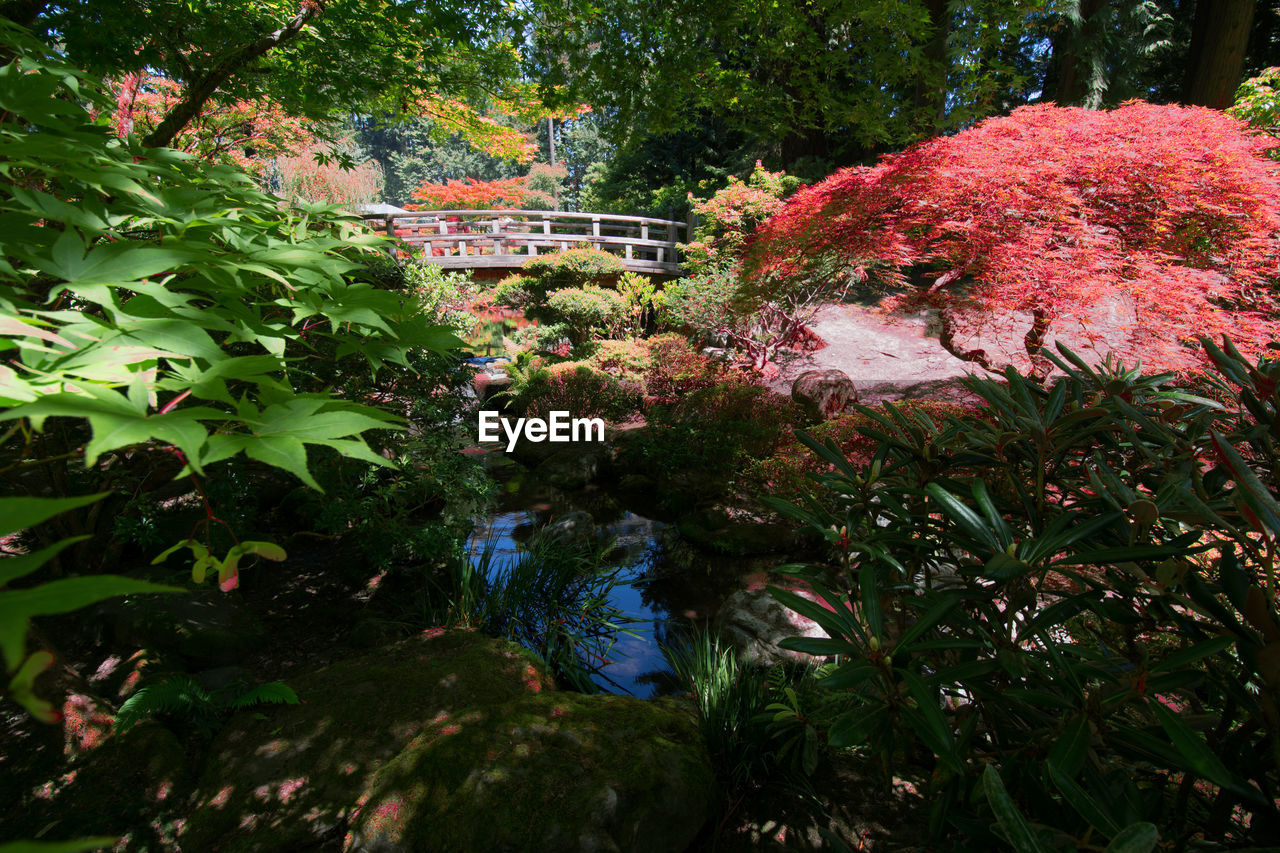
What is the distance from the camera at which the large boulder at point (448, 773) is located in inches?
65.5

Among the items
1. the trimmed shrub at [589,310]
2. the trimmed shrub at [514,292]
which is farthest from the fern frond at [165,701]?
the trimmed shrub at [514,292]

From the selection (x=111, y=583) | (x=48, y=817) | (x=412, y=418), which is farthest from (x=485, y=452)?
(x=111, y=583)

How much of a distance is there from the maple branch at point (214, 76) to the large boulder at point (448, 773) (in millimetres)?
2764

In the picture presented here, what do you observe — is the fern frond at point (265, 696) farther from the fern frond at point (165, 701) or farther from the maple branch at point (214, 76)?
the maple branch at point (214, 76)

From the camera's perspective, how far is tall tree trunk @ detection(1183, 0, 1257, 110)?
26.1ft

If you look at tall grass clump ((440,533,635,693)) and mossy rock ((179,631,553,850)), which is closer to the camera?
mossy rock ((179,631,553,850))

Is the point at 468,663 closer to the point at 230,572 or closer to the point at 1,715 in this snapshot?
the point at 1,715

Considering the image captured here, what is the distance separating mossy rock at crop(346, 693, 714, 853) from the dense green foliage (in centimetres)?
73

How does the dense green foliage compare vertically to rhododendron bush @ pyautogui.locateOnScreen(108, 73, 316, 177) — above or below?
below

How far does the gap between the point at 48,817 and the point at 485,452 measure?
550 cm

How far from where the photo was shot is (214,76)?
309 cm

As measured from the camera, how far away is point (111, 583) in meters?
0.46

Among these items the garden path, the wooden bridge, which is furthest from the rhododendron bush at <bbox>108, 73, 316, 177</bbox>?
the garden path

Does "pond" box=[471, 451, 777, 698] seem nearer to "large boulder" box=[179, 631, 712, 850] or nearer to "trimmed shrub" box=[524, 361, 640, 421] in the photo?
"large boulder" box=[179, 631, 712, 850]
